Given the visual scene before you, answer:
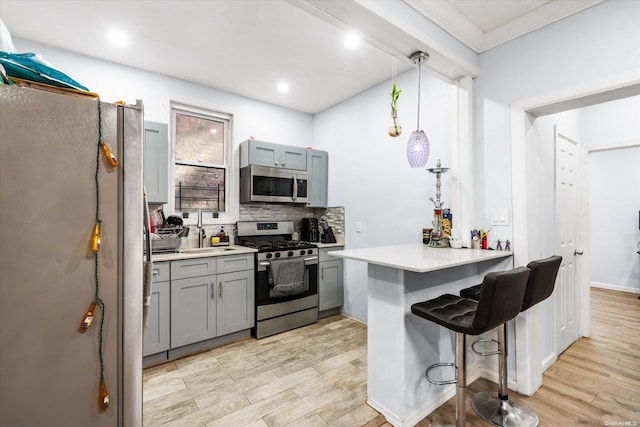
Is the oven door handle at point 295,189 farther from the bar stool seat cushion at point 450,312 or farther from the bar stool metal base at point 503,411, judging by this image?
the bar stool metal base at point 503,411

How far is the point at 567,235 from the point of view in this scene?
2.84m

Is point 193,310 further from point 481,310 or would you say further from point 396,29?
point 396,29

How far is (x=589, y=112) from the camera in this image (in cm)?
341

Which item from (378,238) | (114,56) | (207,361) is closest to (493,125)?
(378,238)

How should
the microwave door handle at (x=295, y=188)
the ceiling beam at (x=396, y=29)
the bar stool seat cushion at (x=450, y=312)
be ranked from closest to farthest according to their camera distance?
1. the bar stool seat cushion at (x=450, y=312)
2. the ceiling beam at (x=396, y=29)
3. the microwave door handle at (x=295, y=188)

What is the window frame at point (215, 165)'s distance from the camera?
3299 mm

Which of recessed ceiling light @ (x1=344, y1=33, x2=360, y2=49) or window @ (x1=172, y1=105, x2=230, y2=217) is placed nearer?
recessed ceiling light @ (x1=344, y1=33, x2=360, y2=49)

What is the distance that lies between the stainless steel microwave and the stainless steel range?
16.0 inches

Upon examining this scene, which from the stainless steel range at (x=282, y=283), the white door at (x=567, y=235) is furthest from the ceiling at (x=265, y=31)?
the stainless steel range at (x=282, y=283)

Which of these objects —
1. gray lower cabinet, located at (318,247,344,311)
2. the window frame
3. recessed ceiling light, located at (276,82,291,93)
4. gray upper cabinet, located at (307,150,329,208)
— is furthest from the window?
gray lower cabinet, located at (318,247,344,311)

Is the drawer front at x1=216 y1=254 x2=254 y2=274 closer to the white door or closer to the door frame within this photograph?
the door frame

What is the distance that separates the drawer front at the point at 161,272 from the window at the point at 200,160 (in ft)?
2.93

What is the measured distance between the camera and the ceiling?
1950 millimetres

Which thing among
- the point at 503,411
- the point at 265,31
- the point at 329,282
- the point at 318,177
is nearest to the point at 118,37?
the point at 265,31
